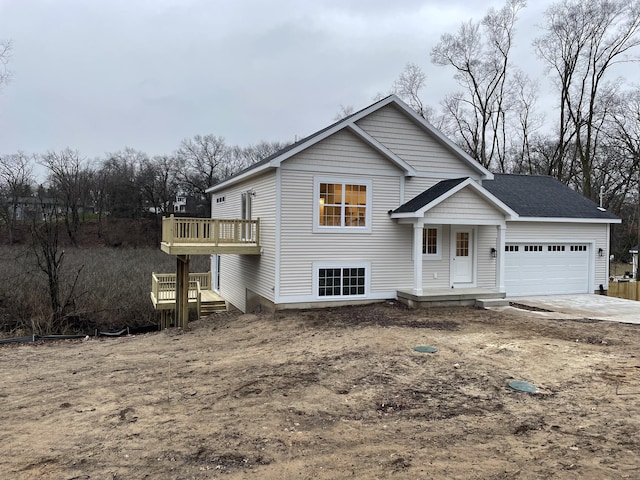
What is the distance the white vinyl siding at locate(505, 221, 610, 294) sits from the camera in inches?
597

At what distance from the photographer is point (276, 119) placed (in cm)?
Answer: 5222

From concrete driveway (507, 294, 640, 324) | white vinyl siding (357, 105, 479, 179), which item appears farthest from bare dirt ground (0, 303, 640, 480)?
white vinyl siding (357, 105, 479, 179)

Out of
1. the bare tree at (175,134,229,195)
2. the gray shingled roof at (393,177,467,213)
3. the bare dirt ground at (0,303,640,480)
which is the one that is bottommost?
the bare dirt ground at (0,303,640,480)

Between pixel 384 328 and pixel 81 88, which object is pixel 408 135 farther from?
pixel 81 88

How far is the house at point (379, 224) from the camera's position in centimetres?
1234

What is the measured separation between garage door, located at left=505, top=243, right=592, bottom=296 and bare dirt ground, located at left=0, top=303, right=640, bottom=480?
517 cm

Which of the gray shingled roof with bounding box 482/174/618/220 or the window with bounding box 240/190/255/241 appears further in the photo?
the gray shingled roof with bounding box 482/174/618/220

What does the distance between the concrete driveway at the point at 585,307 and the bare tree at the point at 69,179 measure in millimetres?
41121

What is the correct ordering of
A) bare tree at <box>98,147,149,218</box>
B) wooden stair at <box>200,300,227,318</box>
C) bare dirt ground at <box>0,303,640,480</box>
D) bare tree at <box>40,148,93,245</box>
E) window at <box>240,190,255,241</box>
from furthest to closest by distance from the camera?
1. bare tree at <box>98,147,149,218</box>
2. bare tree at <box>40,148,93,245</box>
3. wooden stair at <box>200,300,227,318</box>
4. window at <box>240,190,255,241</box>
5. bare dirt ground at <box>0,303,640,480</box>

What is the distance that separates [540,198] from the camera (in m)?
A: 16.7

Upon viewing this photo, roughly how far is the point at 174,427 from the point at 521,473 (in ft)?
12.0

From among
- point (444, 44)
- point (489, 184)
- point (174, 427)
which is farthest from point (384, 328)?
point (444, 44)

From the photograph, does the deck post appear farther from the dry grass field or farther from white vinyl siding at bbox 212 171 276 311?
the dry grass field

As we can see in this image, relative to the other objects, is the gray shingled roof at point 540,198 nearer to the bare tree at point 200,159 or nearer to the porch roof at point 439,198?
the porch roof at point 439,198
